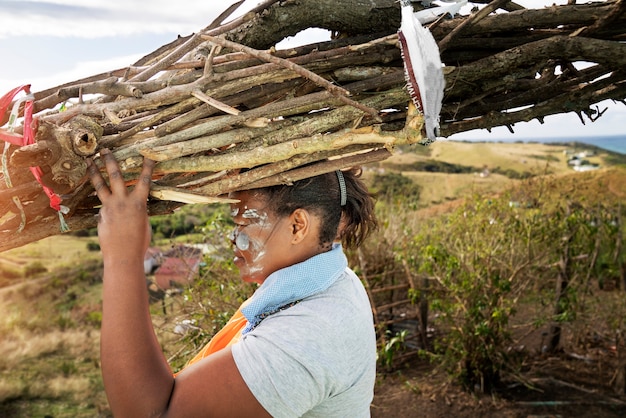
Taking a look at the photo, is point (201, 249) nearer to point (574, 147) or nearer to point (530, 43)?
point (530, 43)

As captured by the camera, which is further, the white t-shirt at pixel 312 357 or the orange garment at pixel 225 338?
the orange garment at pixel 225 338

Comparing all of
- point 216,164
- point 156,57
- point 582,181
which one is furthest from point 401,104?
point 582,181

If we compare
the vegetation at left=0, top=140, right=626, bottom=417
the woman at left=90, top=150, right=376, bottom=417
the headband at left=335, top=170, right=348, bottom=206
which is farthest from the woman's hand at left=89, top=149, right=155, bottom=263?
the vegetation at left=0, top=140, right=626, bottom=417

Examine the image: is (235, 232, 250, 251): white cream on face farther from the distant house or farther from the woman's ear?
the distant house

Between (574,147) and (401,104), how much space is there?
2453 centimetres

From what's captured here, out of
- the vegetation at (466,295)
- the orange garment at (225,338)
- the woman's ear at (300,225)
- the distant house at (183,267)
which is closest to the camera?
the woman's ear at (300,225)

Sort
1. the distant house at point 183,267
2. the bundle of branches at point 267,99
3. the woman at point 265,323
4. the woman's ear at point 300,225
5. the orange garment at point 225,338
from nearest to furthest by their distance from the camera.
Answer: the woman at point 265,323
the bundle of branches at point 267,99
the woman's ear at point 300,225
the orange garment at point 225,338
the distant house at point 183,267

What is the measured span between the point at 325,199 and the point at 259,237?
0.81 feet

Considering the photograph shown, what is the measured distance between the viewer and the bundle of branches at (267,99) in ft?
4.79

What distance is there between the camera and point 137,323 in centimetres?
131

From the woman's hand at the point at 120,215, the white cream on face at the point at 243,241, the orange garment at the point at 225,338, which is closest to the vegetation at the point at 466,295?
the orange garment at the point at 225,338

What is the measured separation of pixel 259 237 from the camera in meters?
1.67

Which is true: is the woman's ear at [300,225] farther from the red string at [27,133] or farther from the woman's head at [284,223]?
the red string at [27,133]

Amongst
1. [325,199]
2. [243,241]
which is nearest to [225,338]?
[243,241]
